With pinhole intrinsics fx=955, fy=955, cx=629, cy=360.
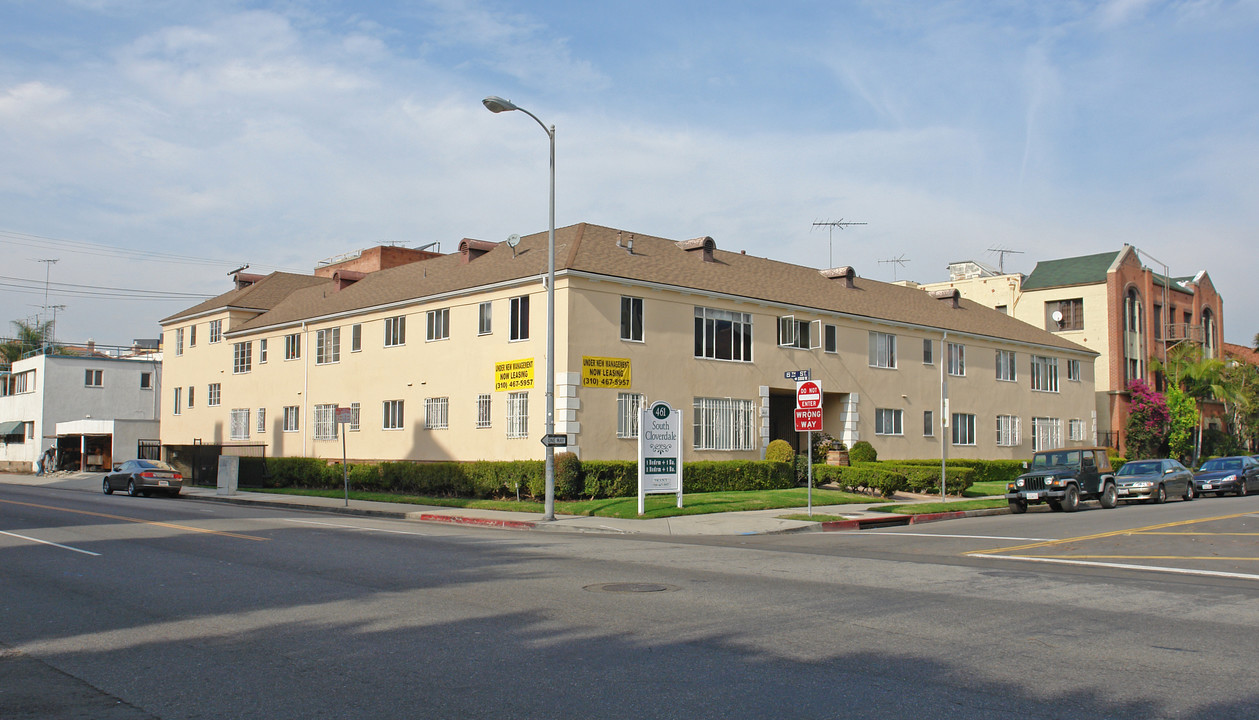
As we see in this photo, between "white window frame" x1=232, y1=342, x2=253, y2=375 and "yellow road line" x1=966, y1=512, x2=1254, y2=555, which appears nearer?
"yellow road line" x1=966, y1=512, x2=1254, y2=555

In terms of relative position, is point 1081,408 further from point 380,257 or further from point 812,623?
point 812,623

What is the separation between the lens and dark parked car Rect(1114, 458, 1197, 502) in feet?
100

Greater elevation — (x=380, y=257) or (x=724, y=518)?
(x=380, y=257)

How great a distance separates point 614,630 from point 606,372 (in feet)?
70.2

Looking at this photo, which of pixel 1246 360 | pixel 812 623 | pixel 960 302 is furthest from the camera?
pixel 1246 360

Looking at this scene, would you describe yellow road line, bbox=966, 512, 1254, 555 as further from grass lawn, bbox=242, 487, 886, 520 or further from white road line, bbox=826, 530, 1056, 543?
grass lawn, bbox=242, 487, 886, 520

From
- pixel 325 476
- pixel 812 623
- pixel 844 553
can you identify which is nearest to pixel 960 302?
pixel 325 476

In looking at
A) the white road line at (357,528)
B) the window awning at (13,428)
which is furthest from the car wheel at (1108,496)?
the window awning at (13,428)

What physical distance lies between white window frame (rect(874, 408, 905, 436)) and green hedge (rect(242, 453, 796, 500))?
745cm

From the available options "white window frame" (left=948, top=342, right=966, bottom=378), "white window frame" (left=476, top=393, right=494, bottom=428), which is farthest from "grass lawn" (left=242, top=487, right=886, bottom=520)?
"white window frame" (left=948, top=342, right=966, bottom=378)

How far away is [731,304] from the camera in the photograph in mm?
34094

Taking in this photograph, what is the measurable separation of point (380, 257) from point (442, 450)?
19658mm

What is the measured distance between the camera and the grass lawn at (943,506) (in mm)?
25620

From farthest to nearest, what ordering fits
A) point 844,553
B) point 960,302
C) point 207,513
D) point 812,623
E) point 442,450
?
point 960,302, point 442,450, point 207,513, point 844,553, point 812,623
